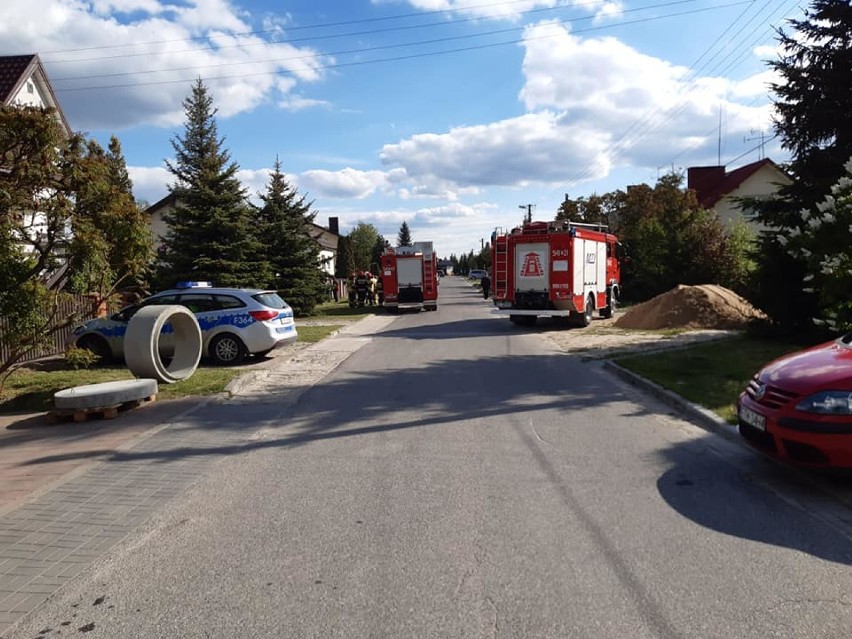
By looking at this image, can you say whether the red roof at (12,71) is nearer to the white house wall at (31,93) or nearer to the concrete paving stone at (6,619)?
the white house wall at (31,93)

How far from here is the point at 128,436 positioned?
7.75 m

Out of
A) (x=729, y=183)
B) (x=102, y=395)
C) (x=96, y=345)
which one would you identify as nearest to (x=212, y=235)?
(x=96, y=345)

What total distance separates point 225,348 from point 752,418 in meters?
10.4

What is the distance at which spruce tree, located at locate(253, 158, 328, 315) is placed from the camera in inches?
1105

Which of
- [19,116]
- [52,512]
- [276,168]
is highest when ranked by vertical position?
[276,168]

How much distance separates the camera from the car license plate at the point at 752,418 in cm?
554

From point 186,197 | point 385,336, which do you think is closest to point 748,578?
point 385,336

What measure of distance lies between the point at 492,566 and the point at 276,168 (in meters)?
27.6

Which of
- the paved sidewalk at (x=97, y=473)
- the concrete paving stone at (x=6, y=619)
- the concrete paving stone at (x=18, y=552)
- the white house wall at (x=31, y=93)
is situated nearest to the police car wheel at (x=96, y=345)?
the paved sidewalk at (x=97, y=473)

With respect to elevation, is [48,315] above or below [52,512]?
above

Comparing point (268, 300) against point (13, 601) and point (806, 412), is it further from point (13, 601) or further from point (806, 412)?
point (806, 412)

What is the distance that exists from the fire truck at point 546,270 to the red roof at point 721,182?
28.9 metres

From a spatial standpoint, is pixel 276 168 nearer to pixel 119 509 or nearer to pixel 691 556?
pixel 119 509

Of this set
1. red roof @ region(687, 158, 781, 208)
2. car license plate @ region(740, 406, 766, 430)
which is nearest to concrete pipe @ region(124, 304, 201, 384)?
car license plate @ region(740, 406, 766, 430)
